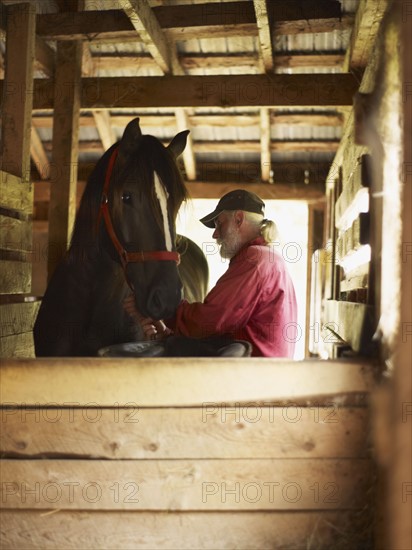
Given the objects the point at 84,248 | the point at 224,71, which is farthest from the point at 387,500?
the point at 224,71

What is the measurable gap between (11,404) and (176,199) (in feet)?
4.31

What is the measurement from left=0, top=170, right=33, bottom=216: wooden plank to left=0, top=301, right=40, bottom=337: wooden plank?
1.93ft

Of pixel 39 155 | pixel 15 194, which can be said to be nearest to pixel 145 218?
pixel 15 194

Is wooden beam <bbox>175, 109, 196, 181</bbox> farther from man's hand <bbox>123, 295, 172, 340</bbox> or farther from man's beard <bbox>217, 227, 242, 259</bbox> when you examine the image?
man's hand <bbox>123, 295, 172, 340</bbox>

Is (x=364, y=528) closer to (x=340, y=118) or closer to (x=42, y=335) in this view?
(x=42, y=335)

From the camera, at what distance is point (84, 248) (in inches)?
118

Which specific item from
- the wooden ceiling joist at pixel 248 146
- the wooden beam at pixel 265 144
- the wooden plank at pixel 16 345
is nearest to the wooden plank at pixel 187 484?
the wooden plank at pixel 16 345

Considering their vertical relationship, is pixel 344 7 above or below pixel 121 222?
above

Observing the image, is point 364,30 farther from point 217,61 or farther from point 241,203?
point 217,61

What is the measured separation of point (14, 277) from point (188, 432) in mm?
1907

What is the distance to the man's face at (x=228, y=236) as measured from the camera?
3.52 meters

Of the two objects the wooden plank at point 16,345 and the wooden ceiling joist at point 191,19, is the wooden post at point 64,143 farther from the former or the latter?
the wooden plank at point 16,345

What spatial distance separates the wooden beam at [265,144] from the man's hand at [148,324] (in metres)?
4.55

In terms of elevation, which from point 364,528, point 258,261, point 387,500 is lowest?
point 364,528
